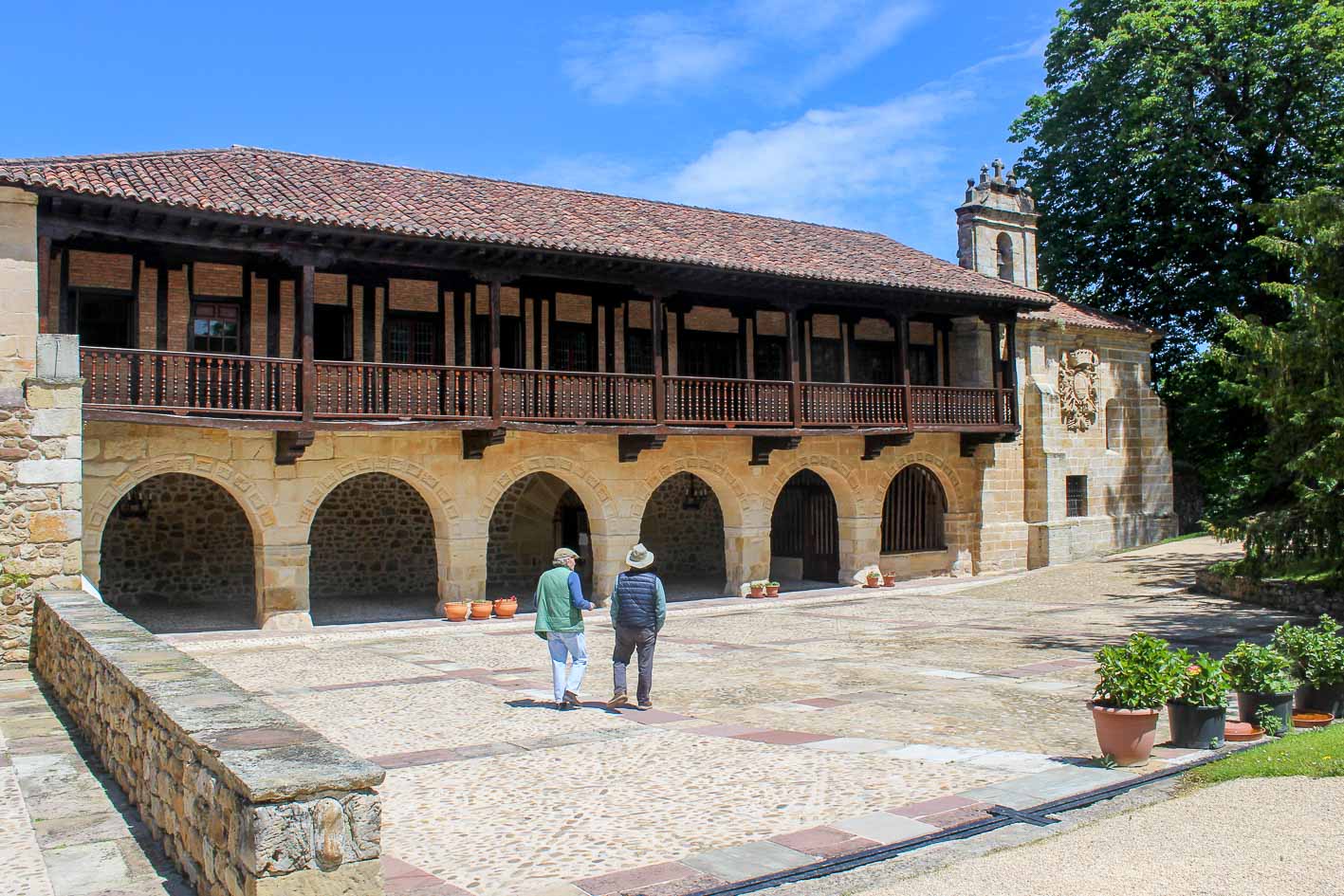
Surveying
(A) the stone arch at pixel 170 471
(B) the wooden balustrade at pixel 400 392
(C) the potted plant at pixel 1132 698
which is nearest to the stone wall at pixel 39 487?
(A) the stone arch at pixel 170 471

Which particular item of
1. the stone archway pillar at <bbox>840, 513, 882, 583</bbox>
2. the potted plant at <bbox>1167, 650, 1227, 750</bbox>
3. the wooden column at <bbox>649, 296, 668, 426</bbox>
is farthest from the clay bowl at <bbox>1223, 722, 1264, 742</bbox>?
the stone archway pillar at <bbox>840, 513, 882, 583</bbox>

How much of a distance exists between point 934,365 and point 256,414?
46.9 ft

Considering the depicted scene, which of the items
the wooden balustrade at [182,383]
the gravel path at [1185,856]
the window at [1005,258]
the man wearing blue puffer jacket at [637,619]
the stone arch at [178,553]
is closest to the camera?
the gravel path at [1185,856]

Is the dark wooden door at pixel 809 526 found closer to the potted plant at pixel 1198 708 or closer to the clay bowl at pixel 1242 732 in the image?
the clay bowl at pixel 1242 732

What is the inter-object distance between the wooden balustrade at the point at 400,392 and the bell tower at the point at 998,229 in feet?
45.2

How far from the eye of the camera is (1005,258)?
2656cm

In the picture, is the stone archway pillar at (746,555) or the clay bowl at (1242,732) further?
the stone archway pillar at (746,555)

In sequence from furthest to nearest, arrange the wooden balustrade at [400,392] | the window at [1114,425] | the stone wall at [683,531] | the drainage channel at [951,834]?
1. the window at [1114,425]
2. the stone wall at [683,531]
3. the wooden balustrade at [400,392]
4. the drainage channel at [951,834]

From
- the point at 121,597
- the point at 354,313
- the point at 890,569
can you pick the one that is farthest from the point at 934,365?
the point at 121,597

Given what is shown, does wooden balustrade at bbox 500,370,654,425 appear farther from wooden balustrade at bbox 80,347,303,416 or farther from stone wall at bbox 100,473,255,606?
stone wall at bbox 100,473,255,606

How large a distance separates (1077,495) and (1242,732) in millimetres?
18113

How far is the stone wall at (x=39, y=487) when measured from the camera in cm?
1119

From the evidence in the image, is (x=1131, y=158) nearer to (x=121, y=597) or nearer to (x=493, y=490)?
→ (x=493, y=490)

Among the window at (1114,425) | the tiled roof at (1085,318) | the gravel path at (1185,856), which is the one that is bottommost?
the gravel path at (1185,856)
